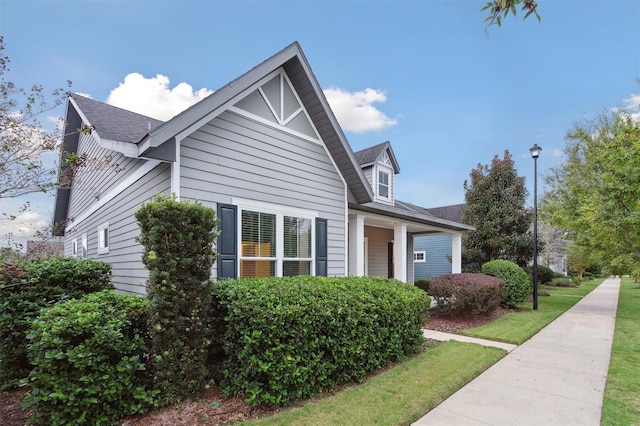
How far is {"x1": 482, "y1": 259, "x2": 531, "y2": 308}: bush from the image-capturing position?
38.6 feet

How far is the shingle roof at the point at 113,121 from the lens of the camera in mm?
6366

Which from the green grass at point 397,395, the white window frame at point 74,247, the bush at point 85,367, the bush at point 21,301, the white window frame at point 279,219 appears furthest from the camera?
the white window frame at point 74,247

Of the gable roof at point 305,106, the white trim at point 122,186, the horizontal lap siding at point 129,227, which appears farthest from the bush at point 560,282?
the white trim at point 122,186

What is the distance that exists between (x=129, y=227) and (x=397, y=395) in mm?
5503

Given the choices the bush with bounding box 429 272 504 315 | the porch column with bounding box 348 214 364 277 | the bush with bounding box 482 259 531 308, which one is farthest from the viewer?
the bush with bounding box 482 259 531 308

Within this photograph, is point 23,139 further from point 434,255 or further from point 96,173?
point 434,255

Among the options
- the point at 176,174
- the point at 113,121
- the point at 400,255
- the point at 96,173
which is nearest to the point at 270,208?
the point at 176,174

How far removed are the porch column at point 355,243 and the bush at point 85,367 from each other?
618 centimetres

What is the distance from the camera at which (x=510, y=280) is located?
1184 cm

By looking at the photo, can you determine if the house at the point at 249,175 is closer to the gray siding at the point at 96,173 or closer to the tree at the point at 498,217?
the gray siding at the point at 96,173

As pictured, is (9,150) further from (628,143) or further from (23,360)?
(628,143)

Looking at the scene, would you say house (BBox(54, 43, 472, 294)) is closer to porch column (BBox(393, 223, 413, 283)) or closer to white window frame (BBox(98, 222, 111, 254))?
white window frame (BBox(98, 222, 111, 254))

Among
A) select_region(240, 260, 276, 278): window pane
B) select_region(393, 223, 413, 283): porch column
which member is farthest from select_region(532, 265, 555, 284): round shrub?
select_region(240, 260, 276, 278): window pane

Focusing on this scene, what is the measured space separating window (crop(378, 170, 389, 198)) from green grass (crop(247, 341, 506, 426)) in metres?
7.48
